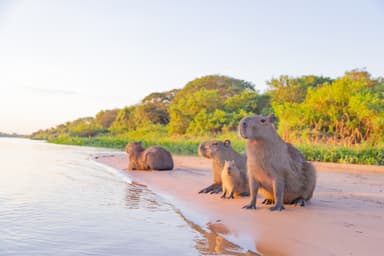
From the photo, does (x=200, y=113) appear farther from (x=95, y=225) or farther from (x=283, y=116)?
(x=95, y=225)

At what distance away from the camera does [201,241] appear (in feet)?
11.7

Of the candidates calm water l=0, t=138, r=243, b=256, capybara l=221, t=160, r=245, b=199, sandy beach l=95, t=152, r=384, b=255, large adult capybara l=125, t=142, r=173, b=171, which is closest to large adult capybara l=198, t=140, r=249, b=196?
sandy beach l=95, t=152, r=384, b=255

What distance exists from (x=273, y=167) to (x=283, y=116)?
59.3 feet

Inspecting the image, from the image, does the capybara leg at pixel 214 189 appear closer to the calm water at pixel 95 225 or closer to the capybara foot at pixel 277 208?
the calm water at pixel 95 225

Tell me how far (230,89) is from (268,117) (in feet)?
133

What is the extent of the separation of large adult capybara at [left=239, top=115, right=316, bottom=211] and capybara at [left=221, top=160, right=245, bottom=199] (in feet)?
2.98

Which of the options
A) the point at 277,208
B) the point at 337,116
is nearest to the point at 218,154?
the point at 277,208

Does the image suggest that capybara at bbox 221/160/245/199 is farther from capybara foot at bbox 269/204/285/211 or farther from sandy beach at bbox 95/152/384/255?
capybara foot at bbox 269/204/285/211

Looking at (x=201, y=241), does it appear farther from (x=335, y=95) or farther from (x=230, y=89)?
(x=230, y=89)

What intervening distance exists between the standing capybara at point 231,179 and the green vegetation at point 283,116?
29.8ft

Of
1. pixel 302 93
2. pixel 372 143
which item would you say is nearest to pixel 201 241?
pixel 372 143

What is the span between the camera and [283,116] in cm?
2234

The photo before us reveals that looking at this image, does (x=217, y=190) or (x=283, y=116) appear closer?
(x=217, y=190)

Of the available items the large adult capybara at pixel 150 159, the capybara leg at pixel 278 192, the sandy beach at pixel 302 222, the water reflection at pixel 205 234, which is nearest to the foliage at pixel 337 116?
the large adult capybara at pixel 150 159
